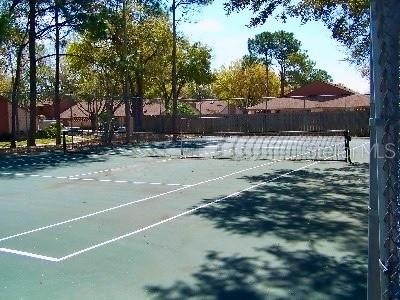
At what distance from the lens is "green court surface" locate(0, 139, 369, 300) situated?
5535 mm

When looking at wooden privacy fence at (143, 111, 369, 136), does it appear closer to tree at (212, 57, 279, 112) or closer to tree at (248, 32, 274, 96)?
tree at (212, 57, 279, 112)

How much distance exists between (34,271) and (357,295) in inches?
153

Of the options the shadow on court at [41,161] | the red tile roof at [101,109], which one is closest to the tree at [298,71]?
the red tile roof at [101,109]

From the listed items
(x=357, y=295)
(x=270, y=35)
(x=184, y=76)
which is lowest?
(x=357, y=295)

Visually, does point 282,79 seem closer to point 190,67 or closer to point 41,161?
point 190,67

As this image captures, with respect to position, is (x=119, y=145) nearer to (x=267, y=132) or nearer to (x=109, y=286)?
(x=267, y=132)

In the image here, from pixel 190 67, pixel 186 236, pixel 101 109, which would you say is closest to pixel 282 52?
pixel 190 67

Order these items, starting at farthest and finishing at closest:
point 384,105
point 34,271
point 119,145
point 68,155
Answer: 1. point 119,145
2. point 68,155
3. point 34,271
4. point 384,105

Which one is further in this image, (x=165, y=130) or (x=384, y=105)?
(x=165, y=130)

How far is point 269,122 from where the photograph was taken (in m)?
37.5

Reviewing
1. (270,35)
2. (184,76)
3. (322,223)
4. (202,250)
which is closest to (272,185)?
(322,223)

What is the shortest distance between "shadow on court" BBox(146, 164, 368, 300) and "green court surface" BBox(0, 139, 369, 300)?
2cm

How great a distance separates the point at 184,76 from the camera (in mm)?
51594

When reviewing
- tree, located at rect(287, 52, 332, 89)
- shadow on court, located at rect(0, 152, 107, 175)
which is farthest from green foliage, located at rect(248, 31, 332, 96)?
shadow on court, located at rect(0, 152, 107, 175)
